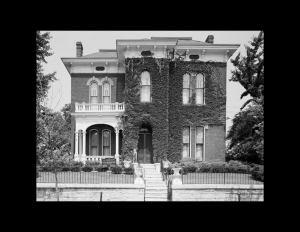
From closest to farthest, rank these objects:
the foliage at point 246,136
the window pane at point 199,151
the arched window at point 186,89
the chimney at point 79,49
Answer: the foliage at point 246,136
the window pane at point 199,151
the arched window at point 186,89
the chimney at point 79,49

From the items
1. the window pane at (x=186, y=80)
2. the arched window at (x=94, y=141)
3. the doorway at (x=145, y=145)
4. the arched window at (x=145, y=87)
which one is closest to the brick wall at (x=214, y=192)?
the doorway at (x=145, y=145)

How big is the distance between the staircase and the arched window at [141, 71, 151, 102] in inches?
233

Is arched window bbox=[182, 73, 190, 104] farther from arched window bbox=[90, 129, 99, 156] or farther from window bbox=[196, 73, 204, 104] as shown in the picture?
arched window bbox=[90, 129, 99, 156]

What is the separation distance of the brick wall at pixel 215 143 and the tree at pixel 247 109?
3.73 ft

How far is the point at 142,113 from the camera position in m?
17.8

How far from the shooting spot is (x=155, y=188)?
485 inches

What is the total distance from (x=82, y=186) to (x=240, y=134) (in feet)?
41.0

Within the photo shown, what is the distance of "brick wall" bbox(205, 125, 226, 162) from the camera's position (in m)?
18.5

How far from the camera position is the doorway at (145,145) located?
18188 millimetres

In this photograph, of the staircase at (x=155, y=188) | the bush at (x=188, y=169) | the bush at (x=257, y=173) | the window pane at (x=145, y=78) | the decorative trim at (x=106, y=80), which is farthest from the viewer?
the decorative trim at (x=106, y=80)

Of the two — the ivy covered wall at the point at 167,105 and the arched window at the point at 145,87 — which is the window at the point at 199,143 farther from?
the arched window at the point at 145,87

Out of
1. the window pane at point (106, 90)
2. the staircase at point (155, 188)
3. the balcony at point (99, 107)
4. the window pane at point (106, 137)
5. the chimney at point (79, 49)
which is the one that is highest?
the chimney at point (79, 49)
